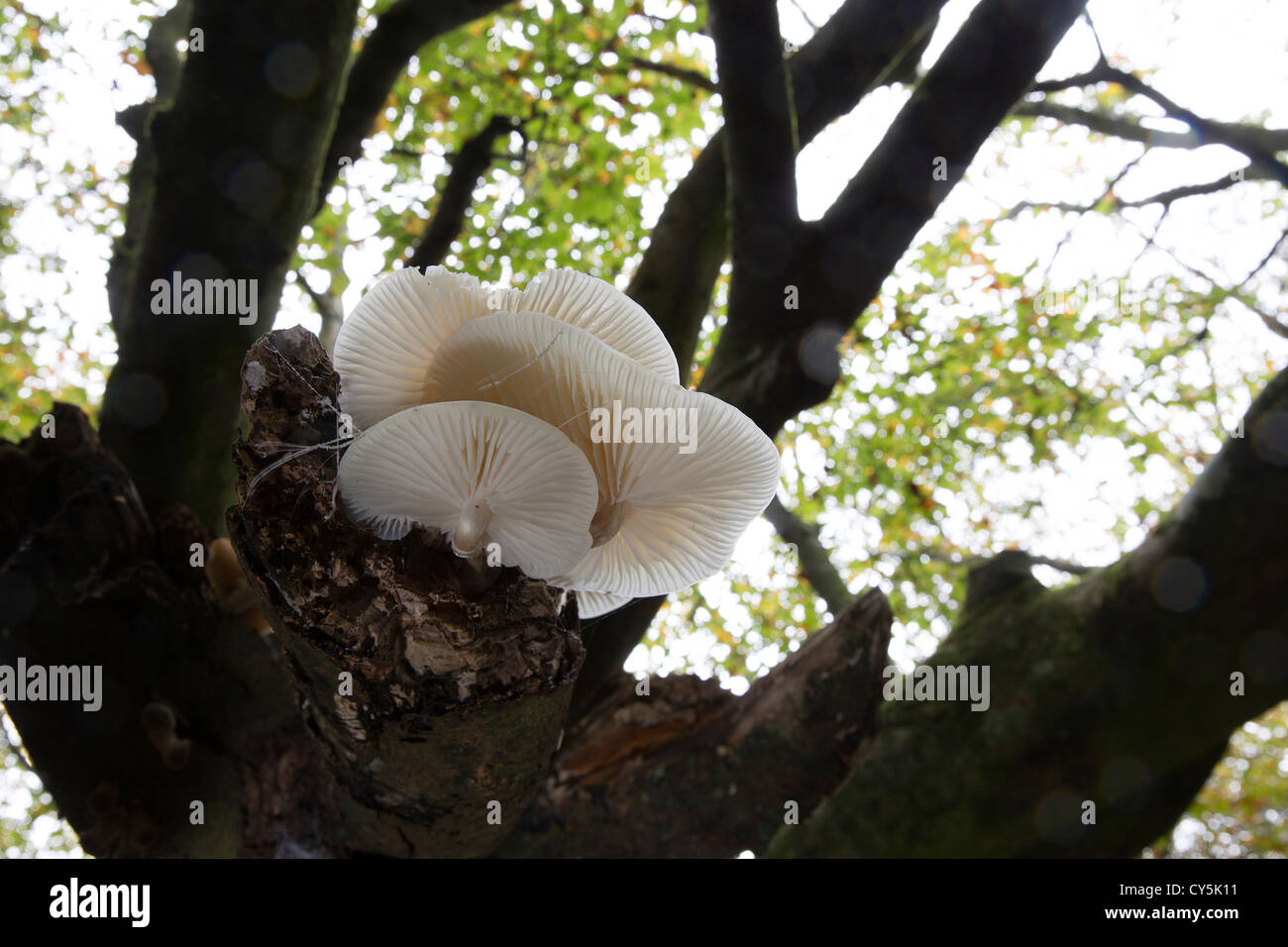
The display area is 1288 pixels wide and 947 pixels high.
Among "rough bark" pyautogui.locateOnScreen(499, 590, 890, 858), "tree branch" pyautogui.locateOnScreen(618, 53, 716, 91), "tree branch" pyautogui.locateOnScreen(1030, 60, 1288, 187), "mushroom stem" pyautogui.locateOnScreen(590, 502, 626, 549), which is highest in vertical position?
"tree branch" pyautogui.locateOnScreen(618, 53, 716, 91)

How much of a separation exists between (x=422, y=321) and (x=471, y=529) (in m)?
0.57

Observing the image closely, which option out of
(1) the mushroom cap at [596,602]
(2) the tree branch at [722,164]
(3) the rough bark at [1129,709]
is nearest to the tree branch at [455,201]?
(2) the tree branch at [722,164]

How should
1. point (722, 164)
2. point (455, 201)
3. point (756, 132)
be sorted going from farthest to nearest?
point (455, 201) → point (722, 164) → point (756, 132)

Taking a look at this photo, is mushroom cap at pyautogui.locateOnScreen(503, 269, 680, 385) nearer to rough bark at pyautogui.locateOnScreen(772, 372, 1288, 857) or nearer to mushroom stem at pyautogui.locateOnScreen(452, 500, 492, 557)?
mushroom stem at pyautogui.locateOnScreen(452, 500, 492, 557)

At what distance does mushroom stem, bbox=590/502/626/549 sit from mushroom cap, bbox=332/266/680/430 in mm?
366

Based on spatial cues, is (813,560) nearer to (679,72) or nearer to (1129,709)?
(1129,709)

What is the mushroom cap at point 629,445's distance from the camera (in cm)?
157

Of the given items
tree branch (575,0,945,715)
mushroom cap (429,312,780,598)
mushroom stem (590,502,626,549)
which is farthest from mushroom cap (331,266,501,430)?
tree branch (575,0,945,715)

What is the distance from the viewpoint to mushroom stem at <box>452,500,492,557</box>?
154cm

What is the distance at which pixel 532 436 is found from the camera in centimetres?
151

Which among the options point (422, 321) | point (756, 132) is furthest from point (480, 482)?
point (756, 132)
